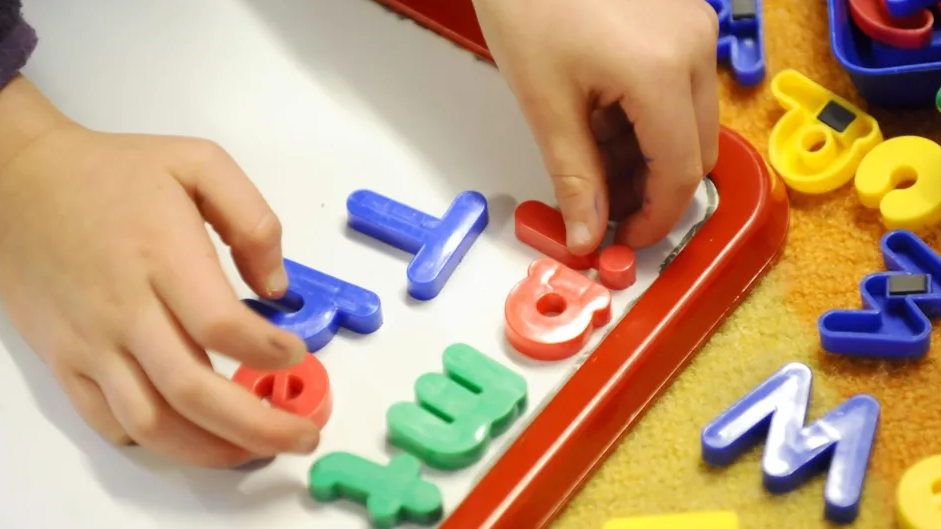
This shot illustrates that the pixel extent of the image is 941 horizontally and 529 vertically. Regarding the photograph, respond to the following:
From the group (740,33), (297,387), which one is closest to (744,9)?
(740,33)

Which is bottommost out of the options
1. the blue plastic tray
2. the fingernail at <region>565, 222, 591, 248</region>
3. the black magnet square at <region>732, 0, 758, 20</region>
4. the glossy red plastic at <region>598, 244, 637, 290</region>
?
the glossy red plastic at <region>598, 244, 637, 290</region>

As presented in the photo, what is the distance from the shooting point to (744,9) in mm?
629

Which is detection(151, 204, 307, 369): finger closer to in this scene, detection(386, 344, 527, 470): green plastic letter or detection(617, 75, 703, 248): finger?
detection(386, 344, 527, 470): green plastic letter

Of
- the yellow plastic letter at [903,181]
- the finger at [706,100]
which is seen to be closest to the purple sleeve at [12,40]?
the finger at [706,100]

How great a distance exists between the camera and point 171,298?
1.43 ft

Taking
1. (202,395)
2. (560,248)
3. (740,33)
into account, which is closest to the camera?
(202,395)

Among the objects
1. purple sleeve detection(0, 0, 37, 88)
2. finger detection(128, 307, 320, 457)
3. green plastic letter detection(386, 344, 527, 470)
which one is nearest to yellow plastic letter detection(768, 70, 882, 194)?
green plastic letter detection(386, 344, 527, 470)

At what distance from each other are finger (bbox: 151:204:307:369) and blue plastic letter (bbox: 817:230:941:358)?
0.26m

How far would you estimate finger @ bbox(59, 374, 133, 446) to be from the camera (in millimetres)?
473

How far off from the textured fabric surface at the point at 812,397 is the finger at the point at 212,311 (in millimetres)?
158

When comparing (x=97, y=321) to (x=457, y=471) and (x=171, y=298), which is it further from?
(x=457, y=471)

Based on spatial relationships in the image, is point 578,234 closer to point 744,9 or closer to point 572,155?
point 572,155

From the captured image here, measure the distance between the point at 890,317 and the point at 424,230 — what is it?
0.24 m

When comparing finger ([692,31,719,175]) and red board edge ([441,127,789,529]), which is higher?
finger ([692,31,719,175])
